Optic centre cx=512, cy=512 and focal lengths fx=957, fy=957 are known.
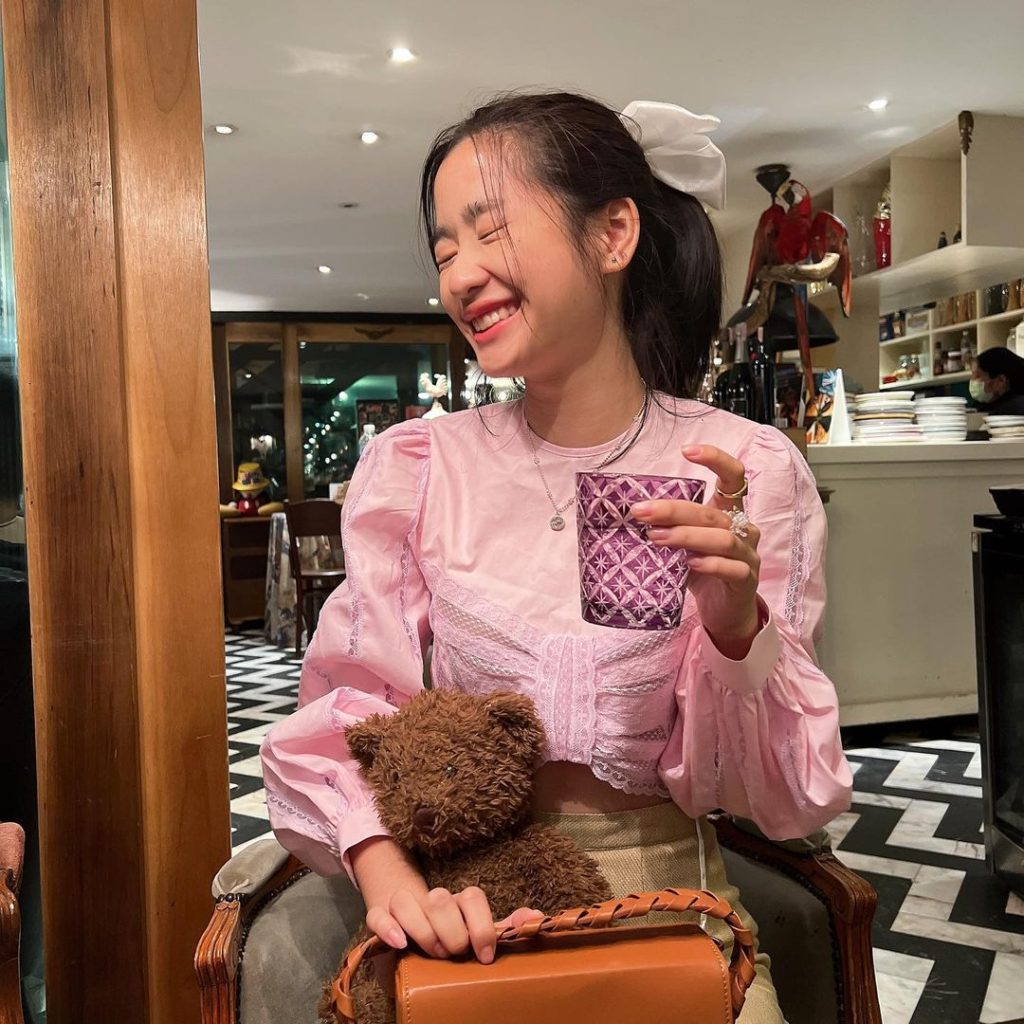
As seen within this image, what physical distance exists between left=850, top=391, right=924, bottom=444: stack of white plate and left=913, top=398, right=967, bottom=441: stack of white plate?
0.15 feet

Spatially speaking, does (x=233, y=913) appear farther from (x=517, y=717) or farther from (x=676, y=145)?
(x=676, y=145)

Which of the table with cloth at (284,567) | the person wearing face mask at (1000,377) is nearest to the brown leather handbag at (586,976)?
the person wearing face mask at (1000,377)

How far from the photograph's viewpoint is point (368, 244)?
6582 millimetres

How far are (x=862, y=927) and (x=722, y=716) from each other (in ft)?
1.00

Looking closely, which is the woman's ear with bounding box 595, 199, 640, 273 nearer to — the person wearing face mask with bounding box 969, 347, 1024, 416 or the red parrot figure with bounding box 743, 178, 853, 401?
the red parrot figure with bounding box 743, 178, 853, 401

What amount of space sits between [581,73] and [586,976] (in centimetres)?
394

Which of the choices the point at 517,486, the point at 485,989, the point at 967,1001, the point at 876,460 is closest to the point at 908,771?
the point at 876,460

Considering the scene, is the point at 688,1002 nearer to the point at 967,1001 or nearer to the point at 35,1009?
the point at 35,1009

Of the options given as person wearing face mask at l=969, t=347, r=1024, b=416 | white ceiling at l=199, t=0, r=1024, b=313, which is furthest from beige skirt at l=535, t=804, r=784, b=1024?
person wearing face mask at l=969, t=347, r=1024, b=416

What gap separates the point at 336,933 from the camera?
1050 millimetres

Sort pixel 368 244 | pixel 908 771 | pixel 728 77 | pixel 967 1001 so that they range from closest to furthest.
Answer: pixel 967 1001 → pixel 908 771 → pixel 728 77 → pixel 368 244

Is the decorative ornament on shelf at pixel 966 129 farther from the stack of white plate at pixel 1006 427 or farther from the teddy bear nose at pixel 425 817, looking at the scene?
the teddy bear nose at pixel 425 817

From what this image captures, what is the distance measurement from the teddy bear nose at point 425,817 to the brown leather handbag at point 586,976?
0.43ft

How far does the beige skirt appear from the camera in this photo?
Answer: 0.95 meters
